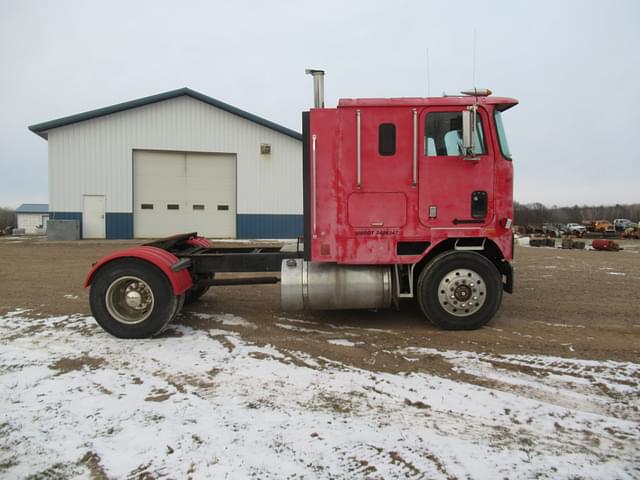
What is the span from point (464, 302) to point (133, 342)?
13.7 ft

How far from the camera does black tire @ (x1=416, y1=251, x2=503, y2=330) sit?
16.3ft

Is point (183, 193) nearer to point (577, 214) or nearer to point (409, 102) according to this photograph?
point (409, 102)

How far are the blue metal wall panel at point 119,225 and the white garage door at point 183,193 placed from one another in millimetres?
284

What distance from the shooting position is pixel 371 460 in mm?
2473

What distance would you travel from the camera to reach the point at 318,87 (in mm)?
5039

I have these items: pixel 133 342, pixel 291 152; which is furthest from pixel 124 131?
pixel 133 342

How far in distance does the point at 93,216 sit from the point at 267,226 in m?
8.91

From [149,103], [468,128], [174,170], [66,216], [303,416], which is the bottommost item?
[303,416]

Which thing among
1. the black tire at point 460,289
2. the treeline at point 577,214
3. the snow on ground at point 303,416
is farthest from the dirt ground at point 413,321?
the treeline at point 577,214

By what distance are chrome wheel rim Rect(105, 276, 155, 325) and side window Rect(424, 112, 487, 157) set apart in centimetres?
399

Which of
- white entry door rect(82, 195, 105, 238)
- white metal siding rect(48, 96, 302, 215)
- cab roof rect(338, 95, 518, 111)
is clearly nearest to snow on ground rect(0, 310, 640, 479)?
cab roof rect(338, 95, 518, 111)

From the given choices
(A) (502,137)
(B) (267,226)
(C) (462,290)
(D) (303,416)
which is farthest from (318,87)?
(B) (267,226)

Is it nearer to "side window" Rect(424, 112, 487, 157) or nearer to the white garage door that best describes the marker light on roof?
"side window" Rect(424, 112, 487, 157)

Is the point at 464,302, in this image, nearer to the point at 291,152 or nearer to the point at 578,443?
the point at 578,443
